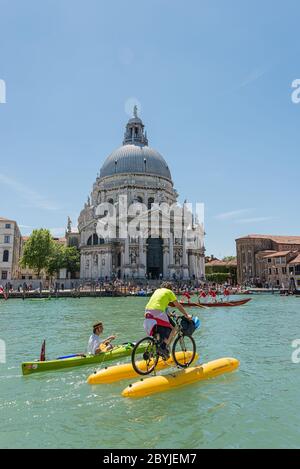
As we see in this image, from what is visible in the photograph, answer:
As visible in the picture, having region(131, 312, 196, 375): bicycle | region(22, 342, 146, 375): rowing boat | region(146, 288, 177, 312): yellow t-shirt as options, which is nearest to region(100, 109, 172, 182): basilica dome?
region(22, 342, 146, 375): rowing boat

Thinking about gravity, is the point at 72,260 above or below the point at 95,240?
below

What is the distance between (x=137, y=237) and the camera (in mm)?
64188

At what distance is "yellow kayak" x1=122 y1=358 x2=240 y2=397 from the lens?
23.7 ft

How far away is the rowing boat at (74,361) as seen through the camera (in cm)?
894

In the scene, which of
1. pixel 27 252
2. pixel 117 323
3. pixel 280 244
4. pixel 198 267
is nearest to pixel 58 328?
pixel 117 323

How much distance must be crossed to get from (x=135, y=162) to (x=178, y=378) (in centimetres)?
7057

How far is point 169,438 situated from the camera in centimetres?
550

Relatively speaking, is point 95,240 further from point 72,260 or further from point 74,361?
point 74,361

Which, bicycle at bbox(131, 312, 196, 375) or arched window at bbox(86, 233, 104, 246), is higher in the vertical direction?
arched window at bbox(86, 233, 104, 246)

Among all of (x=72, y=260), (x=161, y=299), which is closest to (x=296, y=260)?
(x=72, y=260)

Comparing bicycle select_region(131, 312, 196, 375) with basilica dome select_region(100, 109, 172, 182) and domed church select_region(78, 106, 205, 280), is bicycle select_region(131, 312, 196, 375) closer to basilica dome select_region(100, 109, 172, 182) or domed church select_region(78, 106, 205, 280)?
domed church select_region(78, 106, 205, 280)

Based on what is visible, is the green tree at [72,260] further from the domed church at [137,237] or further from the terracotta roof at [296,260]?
the terracotta roof at [296,260]

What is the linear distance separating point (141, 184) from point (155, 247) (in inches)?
570
